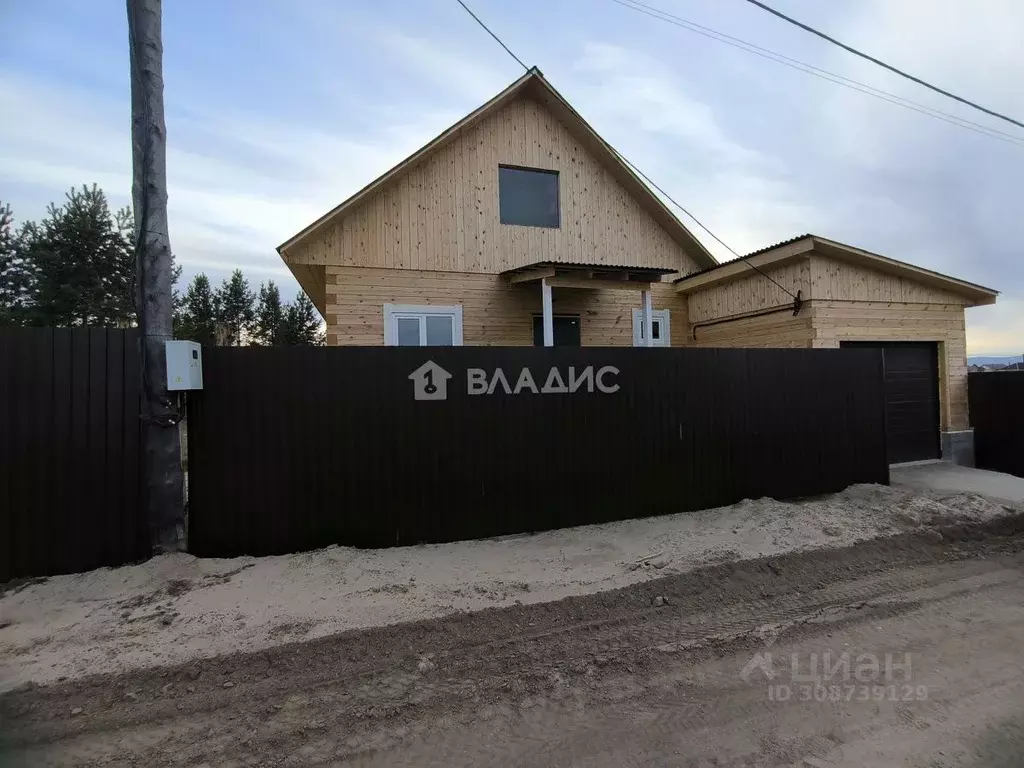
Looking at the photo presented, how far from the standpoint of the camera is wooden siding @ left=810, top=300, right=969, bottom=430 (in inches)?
388

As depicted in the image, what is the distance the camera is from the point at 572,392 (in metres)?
6.22

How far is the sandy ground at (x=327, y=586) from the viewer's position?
3592 millimetres

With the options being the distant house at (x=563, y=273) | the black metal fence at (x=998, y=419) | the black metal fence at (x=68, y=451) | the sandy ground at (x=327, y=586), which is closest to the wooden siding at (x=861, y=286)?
the distant house at (x=563, y=273)

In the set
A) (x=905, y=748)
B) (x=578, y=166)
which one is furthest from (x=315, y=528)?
(x=578, y=166)

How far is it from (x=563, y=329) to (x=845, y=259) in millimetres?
5552

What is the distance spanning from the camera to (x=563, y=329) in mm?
12016

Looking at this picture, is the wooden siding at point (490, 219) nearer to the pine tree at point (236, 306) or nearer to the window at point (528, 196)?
the window at point (528, 196)

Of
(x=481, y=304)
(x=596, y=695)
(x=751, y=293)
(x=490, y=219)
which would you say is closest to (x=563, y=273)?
(x=481, y=304)

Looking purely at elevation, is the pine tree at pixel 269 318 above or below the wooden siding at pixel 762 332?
above

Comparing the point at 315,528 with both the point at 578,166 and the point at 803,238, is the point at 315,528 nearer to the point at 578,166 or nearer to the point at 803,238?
the point at 803,238

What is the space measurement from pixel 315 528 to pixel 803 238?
30.4ft

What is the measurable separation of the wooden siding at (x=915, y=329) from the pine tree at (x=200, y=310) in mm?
34787
